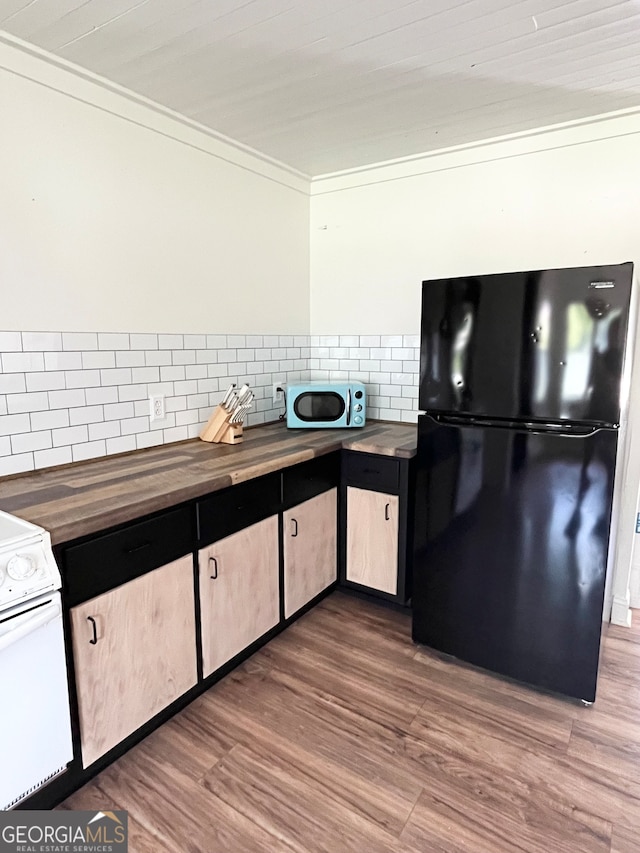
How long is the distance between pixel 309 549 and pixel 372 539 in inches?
12.7

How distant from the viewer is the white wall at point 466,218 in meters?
2.30

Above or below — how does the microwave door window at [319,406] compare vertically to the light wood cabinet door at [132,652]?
above

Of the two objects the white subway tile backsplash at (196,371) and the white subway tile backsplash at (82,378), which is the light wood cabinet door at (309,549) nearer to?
the white subway tile backsplash at (196,371)

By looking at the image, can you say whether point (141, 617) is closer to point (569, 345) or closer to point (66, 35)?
point (569, 345)

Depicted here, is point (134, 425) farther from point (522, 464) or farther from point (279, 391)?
point (522, 464)

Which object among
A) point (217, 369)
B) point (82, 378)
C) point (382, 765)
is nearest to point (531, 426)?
point (382, 765)

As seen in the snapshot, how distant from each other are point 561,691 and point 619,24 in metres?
2.28

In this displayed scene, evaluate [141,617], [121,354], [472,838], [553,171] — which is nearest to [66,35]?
[121,354]

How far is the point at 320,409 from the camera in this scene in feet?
9.07

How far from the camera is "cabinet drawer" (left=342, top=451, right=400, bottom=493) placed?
2.38m

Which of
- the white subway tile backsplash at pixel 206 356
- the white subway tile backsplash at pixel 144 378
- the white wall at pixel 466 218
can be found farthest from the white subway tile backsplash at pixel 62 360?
the white wall at pixel 466 218

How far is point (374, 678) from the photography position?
2.09 m

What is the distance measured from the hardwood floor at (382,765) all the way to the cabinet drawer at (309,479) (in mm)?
694

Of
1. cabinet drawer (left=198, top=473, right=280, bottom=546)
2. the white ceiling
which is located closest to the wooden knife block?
cabinet drawer (left=198, top=473, right=280, bottom=546)
